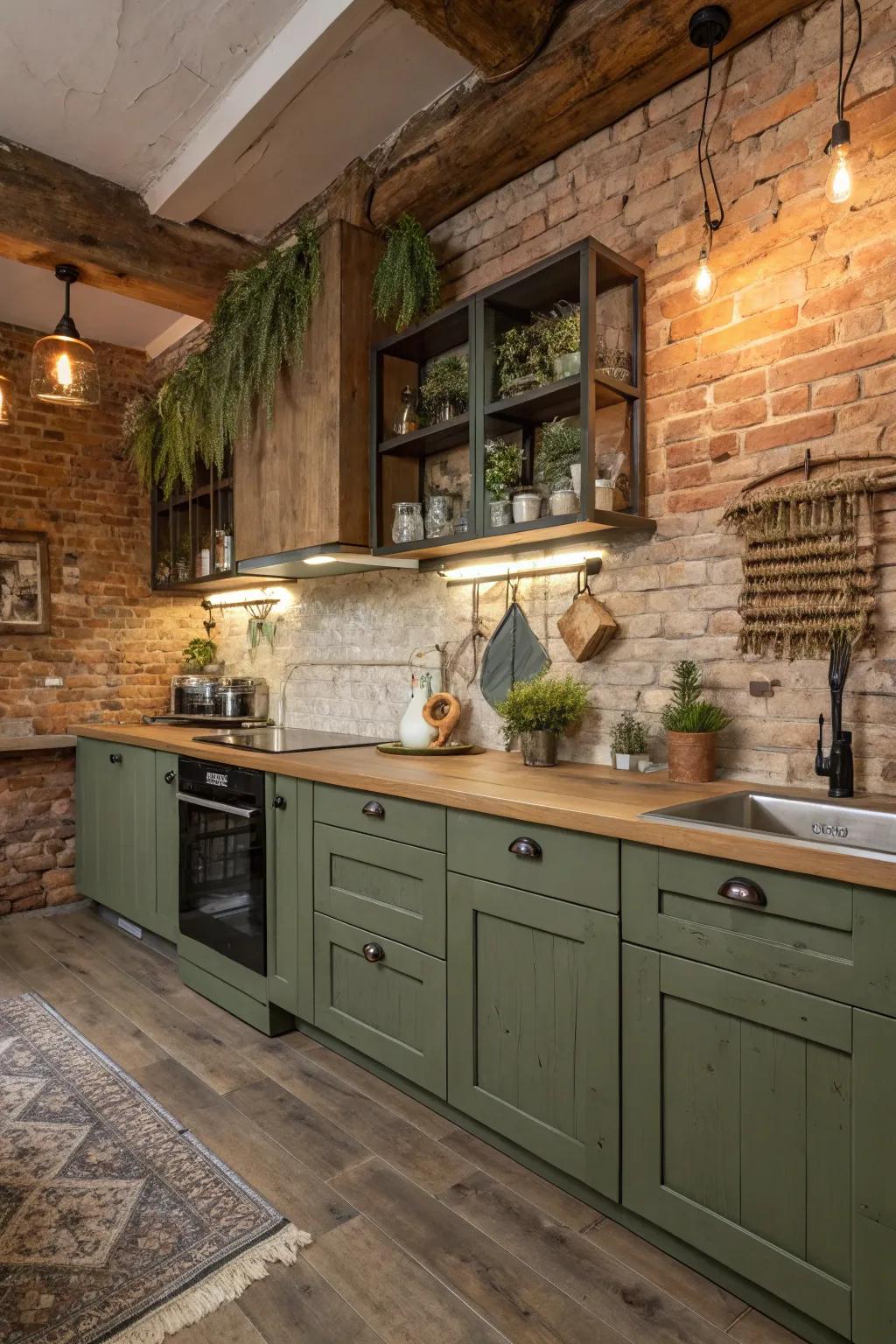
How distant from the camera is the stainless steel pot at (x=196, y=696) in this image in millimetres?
4238

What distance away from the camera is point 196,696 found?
4281mm

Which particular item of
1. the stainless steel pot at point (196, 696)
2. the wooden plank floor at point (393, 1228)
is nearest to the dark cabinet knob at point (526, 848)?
the wooden plank floor at point (393, 1228)

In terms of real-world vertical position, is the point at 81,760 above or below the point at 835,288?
below

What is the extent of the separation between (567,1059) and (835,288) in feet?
6.53

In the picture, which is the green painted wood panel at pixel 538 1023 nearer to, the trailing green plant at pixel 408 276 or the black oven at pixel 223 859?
the black oven at pixel 223 859

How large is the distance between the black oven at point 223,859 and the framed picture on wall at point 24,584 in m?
1.66

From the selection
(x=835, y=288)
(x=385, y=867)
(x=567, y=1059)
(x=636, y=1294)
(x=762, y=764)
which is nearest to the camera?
(x=636, y=1294)

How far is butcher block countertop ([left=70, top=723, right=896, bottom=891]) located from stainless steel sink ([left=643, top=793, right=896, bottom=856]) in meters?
0.05

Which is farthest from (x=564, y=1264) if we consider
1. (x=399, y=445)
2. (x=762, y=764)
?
(x=399, y=445)

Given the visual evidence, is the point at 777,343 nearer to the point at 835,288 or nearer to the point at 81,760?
the point at 835,288

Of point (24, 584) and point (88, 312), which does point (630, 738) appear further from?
point (88, 312)

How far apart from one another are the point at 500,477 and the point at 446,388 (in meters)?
0.50

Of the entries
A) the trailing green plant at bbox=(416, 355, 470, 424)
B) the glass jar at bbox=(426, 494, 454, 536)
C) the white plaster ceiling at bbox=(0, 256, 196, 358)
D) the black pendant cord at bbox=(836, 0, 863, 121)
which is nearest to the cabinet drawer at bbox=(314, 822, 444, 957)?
the glass jar at bbox=(426, 494, 454, 536)

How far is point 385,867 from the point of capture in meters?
2.37
